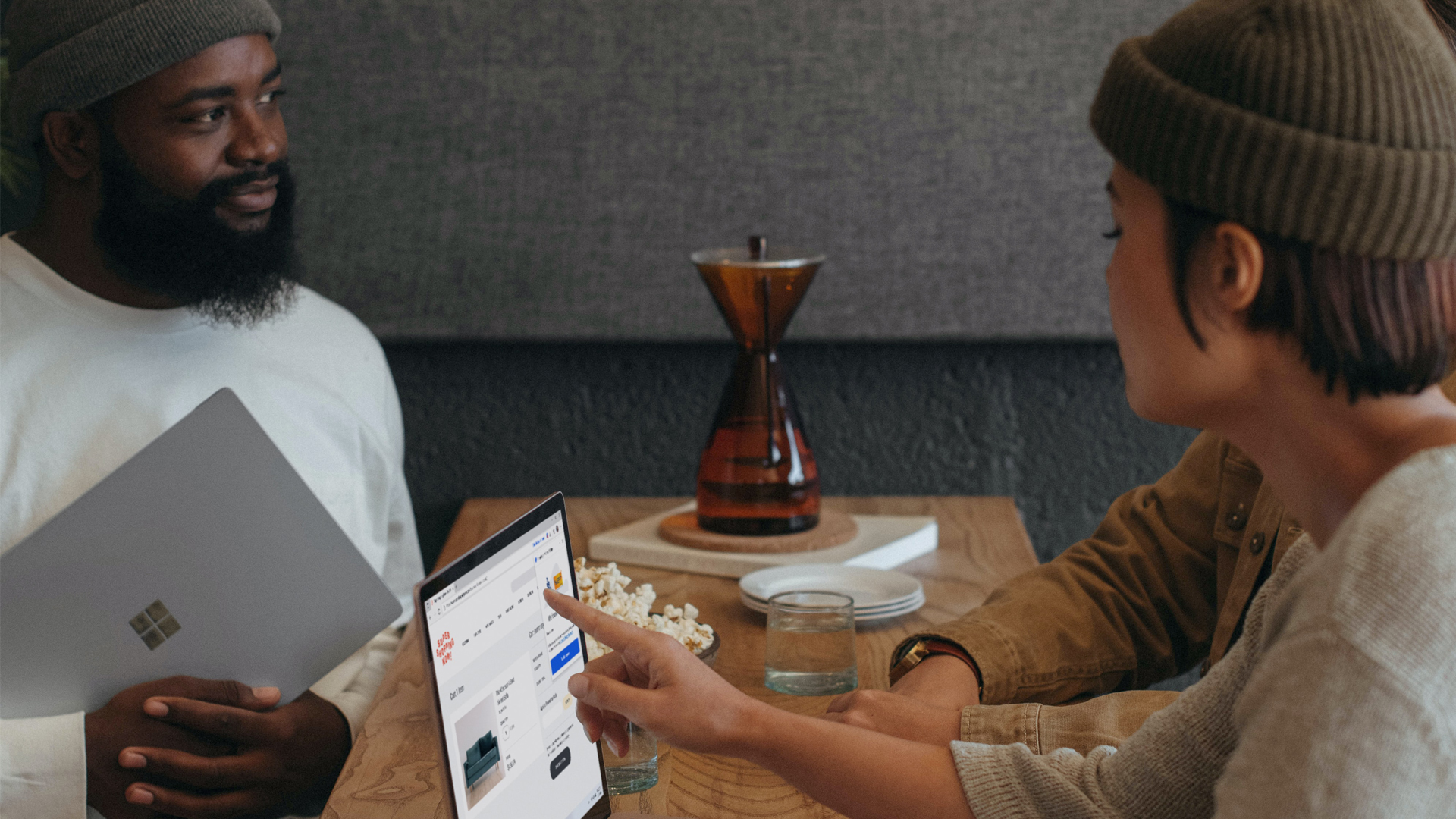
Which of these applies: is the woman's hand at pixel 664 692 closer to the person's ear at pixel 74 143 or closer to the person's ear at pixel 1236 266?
the person's ear at pixel 1236 266

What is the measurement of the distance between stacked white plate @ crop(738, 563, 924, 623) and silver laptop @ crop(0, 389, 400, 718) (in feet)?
1.10

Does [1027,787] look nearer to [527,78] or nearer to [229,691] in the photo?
[229,691]

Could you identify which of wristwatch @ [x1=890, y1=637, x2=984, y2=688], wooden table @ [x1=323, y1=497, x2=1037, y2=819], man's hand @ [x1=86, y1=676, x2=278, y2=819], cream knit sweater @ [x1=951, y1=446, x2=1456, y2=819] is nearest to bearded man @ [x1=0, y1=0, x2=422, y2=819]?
man's hand @ [x1=86, y1=676, x2=278, y2=819]

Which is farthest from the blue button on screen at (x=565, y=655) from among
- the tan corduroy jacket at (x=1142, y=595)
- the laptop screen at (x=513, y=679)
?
the tan corduroy jacket at (x=1142, y=595)

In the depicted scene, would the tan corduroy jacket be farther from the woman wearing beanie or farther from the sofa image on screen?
the sofa image on screen

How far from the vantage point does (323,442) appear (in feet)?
4.42

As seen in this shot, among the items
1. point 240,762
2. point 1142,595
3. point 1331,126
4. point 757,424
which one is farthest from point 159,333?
point 1331,126

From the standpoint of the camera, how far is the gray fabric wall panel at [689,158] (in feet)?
5.46

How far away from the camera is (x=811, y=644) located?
92 centimetres

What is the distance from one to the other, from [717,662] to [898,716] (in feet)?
0.69

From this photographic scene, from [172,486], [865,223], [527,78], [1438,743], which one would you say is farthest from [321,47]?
[1438,743]

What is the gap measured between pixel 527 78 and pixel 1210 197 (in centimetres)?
131

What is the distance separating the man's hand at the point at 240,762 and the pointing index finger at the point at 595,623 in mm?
501

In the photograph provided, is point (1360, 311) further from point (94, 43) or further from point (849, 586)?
point (94, 43)
